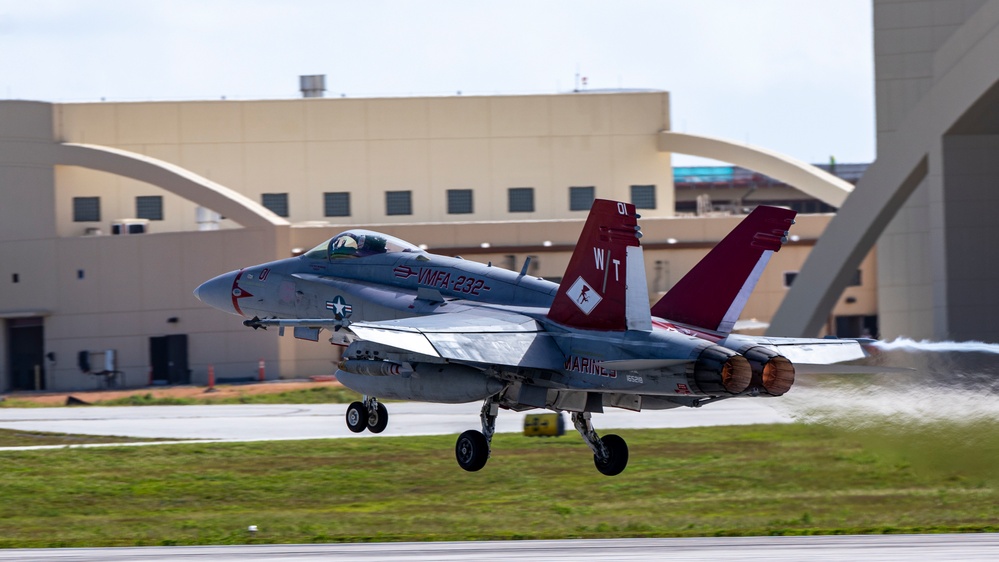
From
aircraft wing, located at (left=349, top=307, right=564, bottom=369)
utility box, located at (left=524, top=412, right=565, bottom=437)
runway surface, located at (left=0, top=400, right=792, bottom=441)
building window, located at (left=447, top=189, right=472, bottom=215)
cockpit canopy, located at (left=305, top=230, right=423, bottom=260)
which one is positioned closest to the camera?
aircraft wing, located at (left=349, top=307, right=564, bottom=369)

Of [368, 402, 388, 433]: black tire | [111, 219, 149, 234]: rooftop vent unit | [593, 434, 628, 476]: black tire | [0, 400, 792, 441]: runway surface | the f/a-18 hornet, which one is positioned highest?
[111, 219, 149, 234]: rooftop vent unit

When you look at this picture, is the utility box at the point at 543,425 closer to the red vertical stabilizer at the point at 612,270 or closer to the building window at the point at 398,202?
the red vertical stabilizer at the point at 612,270

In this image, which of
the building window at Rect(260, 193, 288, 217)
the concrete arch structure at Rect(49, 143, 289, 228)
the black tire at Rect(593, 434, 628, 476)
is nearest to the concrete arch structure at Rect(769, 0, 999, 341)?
the black tire at Rect(593, 434, 628, 476)

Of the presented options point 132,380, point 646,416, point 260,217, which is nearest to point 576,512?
point 646,416

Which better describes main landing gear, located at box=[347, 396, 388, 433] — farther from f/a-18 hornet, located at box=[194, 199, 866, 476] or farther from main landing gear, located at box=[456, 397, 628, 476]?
main landing gear, located at box=[456, 397, 628, 476]

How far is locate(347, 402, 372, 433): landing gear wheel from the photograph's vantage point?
28.3 m

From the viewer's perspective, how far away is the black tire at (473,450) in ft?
89.9

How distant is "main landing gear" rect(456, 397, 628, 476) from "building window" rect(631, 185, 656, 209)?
164ft

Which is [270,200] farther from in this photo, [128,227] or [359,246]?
[359,246]

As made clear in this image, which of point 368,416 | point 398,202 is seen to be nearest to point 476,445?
point 368,416

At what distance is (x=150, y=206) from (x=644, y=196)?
87.7 ft

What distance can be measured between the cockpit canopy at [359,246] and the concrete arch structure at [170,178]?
3599 centimetres

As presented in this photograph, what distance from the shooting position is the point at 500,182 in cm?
7706

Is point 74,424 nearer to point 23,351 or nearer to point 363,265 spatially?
point 23,351
